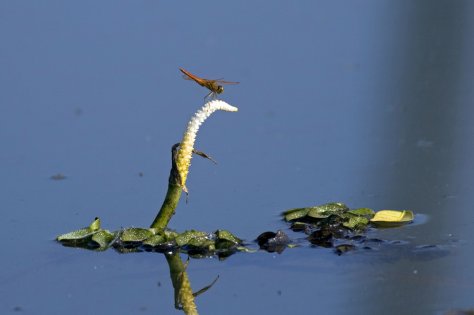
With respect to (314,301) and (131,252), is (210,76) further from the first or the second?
(314,301)

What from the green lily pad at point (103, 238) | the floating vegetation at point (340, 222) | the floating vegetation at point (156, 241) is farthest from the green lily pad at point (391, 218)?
the green lily pad at point (103, 238)

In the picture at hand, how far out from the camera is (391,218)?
7.85ft

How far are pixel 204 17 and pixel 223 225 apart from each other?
141 cm

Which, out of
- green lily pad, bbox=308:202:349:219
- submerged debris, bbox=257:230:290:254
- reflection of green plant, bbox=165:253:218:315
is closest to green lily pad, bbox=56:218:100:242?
reflection of green plant, bbox=165:253:218:315

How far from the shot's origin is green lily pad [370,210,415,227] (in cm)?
238

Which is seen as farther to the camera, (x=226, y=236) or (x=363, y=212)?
(x=363, y=212)

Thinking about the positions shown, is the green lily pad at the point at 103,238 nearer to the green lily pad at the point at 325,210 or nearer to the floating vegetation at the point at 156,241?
the floating vegetation at the point at 156,241

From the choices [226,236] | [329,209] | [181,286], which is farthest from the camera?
[329,209]

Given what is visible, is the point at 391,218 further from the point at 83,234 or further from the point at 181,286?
the point at 83,234

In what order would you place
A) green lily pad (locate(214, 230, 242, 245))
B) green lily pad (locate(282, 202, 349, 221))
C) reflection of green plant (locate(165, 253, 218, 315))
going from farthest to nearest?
1. green lily pad (locate(282, 202, 349, 221))
2. green lily pad (locate(214, 230, 242, 245))
3. reflection of green plant (locate(165, 253, 218, 315))

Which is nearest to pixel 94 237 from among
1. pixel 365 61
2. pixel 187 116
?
pixel 187 116

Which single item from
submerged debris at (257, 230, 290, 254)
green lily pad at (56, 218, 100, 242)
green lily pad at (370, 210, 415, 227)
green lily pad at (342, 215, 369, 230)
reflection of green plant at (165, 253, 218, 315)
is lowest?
reflection of green plant at (165, 253, 218, 315)

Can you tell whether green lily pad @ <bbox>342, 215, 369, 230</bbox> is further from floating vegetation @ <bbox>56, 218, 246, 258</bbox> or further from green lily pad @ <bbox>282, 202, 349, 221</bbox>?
floating vegetation @ <bbox>56, 218, 246, 258</bbox>

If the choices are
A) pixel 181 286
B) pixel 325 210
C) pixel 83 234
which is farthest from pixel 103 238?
pixel 325 210
